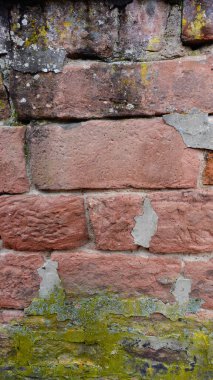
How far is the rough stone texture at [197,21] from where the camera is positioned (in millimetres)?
1346

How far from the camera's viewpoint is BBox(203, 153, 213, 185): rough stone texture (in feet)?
4.73

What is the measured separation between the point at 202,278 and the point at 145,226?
0.30 meters

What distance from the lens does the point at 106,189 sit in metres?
1.51

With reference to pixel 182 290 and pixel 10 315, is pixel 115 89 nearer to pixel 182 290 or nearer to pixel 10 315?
pixel 182 290

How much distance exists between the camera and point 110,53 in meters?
1.42

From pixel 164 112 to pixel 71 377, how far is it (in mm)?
1127

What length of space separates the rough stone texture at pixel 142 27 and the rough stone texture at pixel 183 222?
→ 536 millimetres

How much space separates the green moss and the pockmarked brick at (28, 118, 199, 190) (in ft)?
1.55

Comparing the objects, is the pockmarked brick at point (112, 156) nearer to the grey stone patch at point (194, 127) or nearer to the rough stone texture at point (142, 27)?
the grey stone patch at point (194, 127)

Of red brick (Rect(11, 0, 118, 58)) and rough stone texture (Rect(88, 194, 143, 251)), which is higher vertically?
red brick (Rect(11, 0, 118, 58))

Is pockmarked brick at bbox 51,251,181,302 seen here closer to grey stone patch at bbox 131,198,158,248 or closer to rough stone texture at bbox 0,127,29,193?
grey stone patch at bbox 131,198,158,248

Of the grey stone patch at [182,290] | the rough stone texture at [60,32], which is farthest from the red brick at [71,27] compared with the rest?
the grey stone patch at [182,290]

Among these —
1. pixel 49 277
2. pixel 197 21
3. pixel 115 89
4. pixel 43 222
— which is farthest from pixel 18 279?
pixel 197 21

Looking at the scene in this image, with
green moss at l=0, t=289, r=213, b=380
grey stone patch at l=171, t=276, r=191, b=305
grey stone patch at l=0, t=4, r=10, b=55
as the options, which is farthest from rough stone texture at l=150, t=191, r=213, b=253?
grey stone patch at l=0, t=4, r=10, b=55
